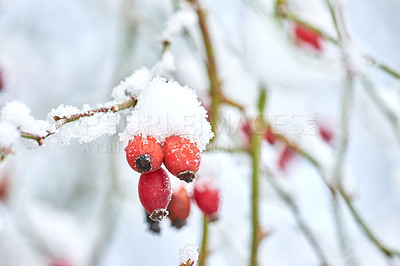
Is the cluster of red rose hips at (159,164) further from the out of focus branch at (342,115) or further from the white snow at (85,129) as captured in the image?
the out of focus branch at (342,115)

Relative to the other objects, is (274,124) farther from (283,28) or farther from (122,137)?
(122,137)

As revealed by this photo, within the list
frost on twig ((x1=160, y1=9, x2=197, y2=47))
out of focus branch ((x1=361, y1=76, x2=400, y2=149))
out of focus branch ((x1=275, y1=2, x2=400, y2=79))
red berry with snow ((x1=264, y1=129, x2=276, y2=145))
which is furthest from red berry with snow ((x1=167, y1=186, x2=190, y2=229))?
out of focus branch ((x1=361, y1=76, x2=400, y2=149))

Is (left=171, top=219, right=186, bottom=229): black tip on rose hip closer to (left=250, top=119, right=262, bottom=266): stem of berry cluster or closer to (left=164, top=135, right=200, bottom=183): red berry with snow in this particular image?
(left=164, top=135, right=200, bottom=183): red berry with snow

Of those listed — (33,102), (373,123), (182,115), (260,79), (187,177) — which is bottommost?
(373,123)

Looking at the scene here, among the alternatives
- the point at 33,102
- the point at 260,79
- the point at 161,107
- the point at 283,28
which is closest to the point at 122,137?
the point at 161,107

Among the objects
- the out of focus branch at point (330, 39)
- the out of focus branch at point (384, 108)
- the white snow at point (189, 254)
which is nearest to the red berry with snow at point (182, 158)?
the white snow at point (189, 254)

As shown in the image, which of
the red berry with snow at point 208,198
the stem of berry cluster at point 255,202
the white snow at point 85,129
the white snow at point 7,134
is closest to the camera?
the white snow at point 7,134
